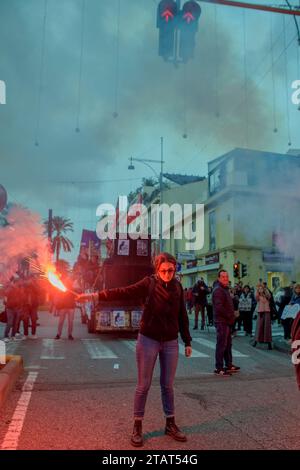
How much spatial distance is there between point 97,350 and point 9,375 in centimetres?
434

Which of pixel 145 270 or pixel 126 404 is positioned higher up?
pixel 145 270

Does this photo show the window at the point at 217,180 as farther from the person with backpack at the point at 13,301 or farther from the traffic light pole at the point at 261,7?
the traffic light pole at the point at 261,7

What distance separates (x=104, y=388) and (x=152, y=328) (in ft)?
7.99

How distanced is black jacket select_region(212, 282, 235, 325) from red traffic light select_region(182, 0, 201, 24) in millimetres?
4319

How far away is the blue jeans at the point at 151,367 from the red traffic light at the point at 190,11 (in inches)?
189

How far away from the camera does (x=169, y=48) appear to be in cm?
620

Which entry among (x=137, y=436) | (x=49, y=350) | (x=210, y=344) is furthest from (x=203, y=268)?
(x=137, y=436)

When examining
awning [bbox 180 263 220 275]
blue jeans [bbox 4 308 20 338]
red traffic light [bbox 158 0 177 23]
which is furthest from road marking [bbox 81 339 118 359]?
awning [bbox 180 263 220 275]

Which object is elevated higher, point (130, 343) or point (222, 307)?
point (222, 307)

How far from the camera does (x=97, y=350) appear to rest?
9727mm

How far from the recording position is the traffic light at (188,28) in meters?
6.21

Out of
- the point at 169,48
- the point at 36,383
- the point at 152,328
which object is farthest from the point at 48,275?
the point at 169,48

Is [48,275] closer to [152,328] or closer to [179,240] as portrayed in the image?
[152,328]

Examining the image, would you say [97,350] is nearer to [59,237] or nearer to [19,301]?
[19,301]
